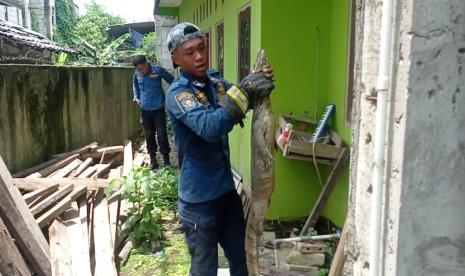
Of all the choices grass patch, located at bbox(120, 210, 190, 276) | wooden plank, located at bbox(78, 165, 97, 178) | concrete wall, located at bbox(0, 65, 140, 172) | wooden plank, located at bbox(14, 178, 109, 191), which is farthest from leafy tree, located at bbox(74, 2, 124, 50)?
grass patch, located at bbox(120, 210, 190, 276)

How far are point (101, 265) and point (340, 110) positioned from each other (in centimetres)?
262

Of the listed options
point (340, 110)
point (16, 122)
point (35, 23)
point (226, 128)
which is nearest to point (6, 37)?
point (16, 122)

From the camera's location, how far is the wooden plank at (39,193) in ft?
16.7

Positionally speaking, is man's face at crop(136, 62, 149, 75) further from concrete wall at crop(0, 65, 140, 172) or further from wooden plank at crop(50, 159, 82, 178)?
wooden plank at crop(50, 159, 82, 178)

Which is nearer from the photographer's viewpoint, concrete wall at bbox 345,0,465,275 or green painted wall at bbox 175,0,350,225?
concrete wall at bbox 345,0,465,275

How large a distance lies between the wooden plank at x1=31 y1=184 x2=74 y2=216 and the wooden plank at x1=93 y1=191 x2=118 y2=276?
1.22 feet

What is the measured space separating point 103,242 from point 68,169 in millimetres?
2800

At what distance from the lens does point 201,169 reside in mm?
2711

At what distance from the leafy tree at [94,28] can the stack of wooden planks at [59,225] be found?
765 inches

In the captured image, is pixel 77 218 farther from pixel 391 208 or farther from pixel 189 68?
pixel 391 208

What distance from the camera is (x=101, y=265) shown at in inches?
160

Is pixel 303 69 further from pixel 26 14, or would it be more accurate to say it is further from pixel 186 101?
pixel 26 14

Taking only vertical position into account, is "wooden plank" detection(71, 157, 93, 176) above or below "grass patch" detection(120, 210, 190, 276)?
above

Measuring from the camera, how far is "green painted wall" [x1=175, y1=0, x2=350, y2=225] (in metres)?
4.39
